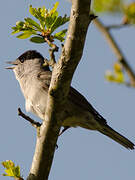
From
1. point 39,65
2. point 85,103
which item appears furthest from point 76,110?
point 39,65

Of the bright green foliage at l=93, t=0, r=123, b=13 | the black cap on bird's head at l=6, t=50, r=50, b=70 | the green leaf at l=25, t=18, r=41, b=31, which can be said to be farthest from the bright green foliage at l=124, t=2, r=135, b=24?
the black cap on bird's head at l=6, t=50, r=50, b=70

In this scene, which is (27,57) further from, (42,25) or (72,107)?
(42,25)

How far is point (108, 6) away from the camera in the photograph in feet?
6.84

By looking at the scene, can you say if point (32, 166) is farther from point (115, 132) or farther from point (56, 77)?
point (115, 132)

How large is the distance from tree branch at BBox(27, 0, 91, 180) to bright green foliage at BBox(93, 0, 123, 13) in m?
0.79

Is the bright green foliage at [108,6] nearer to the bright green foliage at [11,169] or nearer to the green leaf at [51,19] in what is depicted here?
the green leaf at [51,19]

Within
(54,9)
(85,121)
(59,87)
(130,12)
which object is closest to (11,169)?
(59,87)

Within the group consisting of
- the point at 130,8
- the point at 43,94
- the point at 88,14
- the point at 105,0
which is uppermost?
the point at 43,94

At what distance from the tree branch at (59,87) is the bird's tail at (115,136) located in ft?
8.16

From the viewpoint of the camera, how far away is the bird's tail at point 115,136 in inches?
250

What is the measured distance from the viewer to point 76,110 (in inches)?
260

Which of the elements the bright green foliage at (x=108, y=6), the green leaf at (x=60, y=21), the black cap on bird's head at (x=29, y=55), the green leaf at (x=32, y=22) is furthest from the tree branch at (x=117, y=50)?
the black cap on bird's head at (x=29, y=55)

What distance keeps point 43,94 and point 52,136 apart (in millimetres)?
2548

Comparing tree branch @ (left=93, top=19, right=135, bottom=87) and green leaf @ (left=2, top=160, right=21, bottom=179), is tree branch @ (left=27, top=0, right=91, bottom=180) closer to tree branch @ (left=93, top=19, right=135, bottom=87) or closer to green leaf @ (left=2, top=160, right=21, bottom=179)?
green leaf @ (left=2, top=160, right=21, bottom=179)
